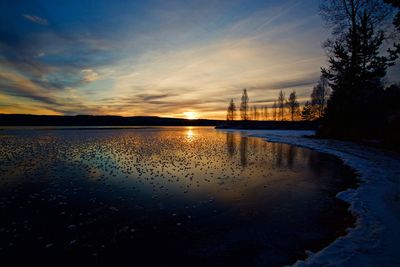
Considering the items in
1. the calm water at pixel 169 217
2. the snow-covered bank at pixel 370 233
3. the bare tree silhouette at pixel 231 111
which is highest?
the bare tree silhouette at pixel 231 111

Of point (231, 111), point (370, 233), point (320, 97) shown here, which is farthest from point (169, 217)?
point (231, 111)

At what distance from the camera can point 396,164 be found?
43.7 ft

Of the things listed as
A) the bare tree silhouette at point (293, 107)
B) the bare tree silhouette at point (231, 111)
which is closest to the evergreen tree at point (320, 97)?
the bare tree silhouette at point (293, 107)

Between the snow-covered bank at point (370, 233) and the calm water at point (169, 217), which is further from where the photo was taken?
the calm water at point (169, 217)

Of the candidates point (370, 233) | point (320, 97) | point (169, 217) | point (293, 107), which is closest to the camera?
point (370, 233)

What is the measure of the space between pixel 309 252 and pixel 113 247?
4632mm

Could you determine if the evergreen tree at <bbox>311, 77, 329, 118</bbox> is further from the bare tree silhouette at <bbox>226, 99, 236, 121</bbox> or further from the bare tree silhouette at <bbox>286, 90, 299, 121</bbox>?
the bare tree silhouette at <bbox>226, 99, 236, 121</bbox>

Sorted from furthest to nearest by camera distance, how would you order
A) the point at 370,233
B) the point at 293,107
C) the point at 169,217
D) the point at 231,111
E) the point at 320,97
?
the point at 231,111 → the point at 293,107 → the point at 320,97 → the point at 169,217 → the point at 370,233

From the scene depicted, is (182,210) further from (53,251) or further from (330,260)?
(330,260)

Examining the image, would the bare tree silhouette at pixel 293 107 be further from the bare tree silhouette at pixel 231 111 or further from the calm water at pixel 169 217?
the calm water at pixel 169 217

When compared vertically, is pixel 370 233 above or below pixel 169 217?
above

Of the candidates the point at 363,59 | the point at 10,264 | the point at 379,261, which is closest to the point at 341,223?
the point at 379,261

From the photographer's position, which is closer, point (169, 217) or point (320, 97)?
point (169, 217)

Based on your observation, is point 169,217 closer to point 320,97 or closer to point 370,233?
point 370,233
